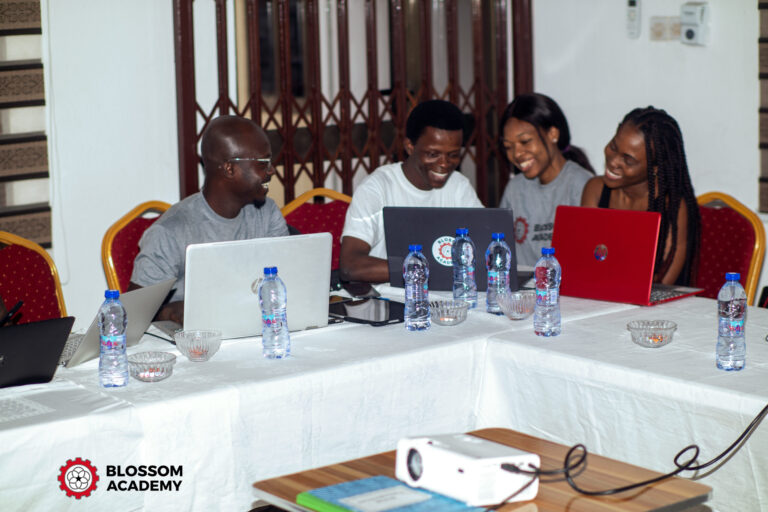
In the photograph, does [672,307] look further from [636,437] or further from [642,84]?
[642,84]

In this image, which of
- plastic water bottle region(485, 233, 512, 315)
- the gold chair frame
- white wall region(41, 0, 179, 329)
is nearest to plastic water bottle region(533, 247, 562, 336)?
plastic water bottle region(485, 233, 512, 315)

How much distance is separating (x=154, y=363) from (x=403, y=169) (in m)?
1.60

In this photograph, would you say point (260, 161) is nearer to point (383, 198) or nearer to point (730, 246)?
point (383, 198)

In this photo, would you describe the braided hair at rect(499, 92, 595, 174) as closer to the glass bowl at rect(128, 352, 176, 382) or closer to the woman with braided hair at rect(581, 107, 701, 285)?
the woman with braided hair at rect(581, 107, 701, 285)

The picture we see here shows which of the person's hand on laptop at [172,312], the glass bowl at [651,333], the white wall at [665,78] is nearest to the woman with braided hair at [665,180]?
the glass bowl at [651,333]

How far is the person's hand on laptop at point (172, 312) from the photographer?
238cm

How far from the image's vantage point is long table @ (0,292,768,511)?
65.1 inches

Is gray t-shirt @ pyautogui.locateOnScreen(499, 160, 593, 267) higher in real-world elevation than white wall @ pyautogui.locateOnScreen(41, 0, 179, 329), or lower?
lower

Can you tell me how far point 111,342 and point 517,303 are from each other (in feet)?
3.47

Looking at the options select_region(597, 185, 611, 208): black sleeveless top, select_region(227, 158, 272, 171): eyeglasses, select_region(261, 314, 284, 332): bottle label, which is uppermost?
select_region(227, 158, 272, 171): eyeglasses

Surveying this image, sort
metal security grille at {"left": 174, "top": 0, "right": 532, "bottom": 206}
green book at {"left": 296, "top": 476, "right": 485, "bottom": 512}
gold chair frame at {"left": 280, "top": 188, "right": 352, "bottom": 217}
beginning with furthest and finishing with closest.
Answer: metal security grille at {"left": 174, "top": 0, "right": 532, "bottom": 206} < gold chair frame at {"left": 280, "top": 188, "right": 352, "bottom": 217} < green book at {"left": 296, "top": 476, "right": 485, "bottom": 512}

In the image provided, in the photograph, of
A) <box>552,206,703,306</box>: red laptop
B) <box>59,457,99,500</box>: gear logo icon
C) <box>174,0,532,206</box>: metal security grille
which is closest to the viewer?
<box>59,457,99,500</box>: gear logo icon

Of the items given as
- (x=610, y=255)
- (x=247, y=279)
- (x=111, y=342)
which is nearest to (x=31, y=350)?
(x=111, y=342)

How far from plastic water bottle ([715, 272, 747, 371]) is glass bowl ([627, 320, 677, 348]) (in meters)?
0.14
